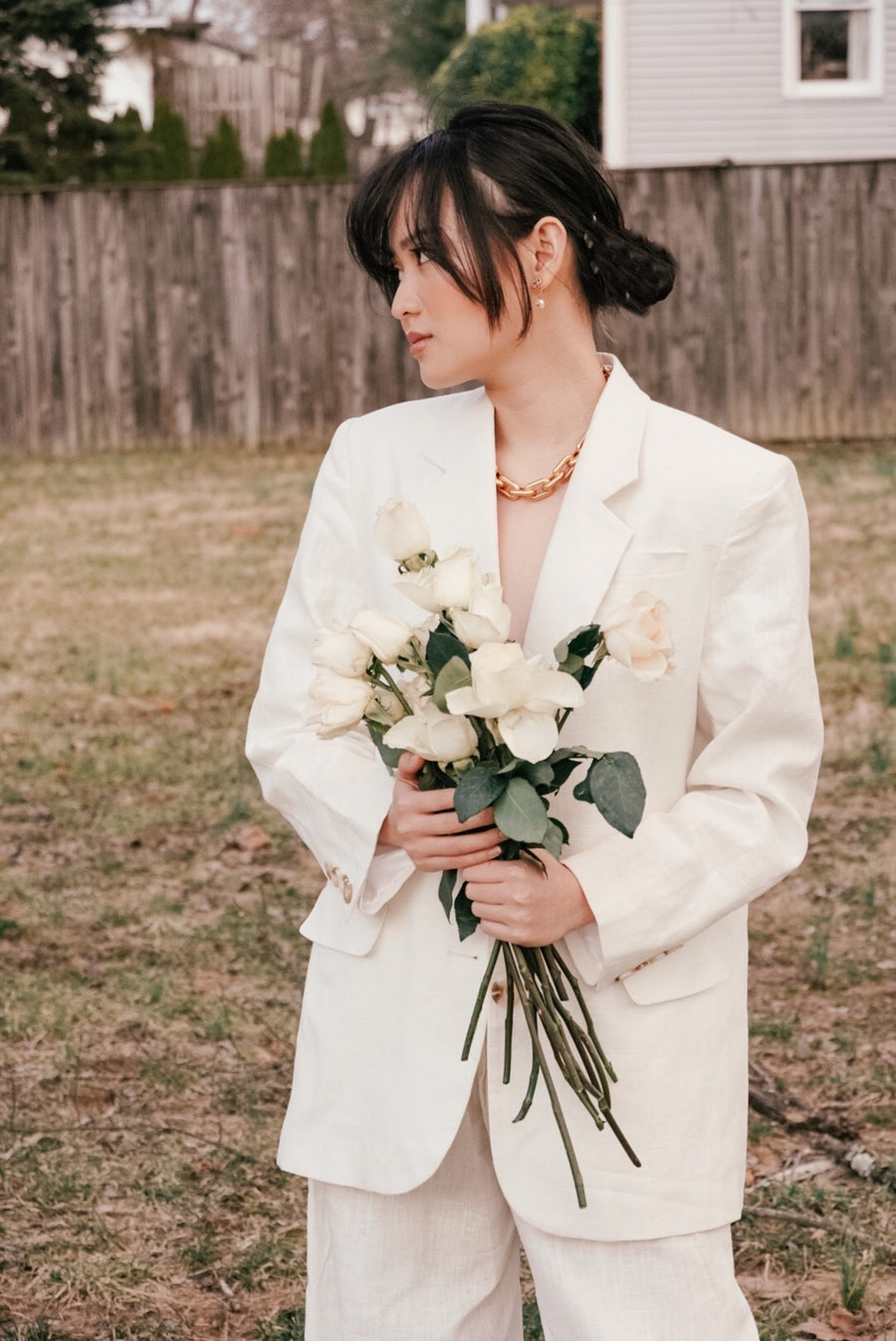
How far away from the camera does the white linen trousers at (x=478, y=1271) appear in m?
1.99

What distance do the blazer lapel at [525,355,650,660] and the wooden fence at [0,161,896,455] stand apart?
10.5m

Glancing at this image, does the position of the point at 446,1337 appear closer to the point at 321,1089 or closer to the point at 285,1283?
the point at 321,1089

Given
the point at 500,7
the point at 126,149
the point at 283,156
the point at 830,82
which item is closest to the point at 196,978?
the point at 830,82

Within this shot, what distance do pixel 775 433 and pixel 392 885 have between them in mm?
11316

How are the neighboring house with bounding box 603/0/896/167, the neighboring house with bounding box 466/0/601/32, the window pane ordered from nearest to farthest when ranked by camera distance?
the neighboring house with bounding box 603/0/896/167
the window pane
the neighboring house with bounding box 466/0/601/32

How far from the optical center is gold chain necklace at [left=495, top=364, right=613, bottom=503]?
210 cm

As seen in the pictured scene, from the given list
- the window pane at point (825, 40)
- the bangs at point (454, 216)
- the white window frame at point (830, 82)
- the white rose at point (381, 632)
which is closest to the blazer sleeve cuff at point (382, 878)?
the white rose at point (381, 632)

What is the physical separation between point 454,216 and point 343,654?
1.67 feet

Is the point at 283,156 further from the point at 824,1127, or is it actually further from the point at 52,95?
the point at 824,1127

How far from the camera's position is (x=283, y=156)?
69.4ft

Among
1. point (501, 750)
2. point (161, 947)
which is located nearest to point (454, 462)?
point (501, 750)

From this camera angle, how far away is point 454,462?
2107 mm

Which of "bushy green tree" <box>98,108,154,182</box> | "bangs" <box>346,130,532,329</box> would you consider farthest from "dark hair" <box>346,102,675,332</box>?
"bushy green tree" <box>98,108,154,182</box>

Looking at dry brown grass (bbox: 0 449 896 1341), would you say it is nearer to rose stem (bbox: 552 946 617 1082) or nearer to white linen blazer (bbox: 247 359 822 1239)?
white linen blazer (bbox: 247 359 822 1239)
